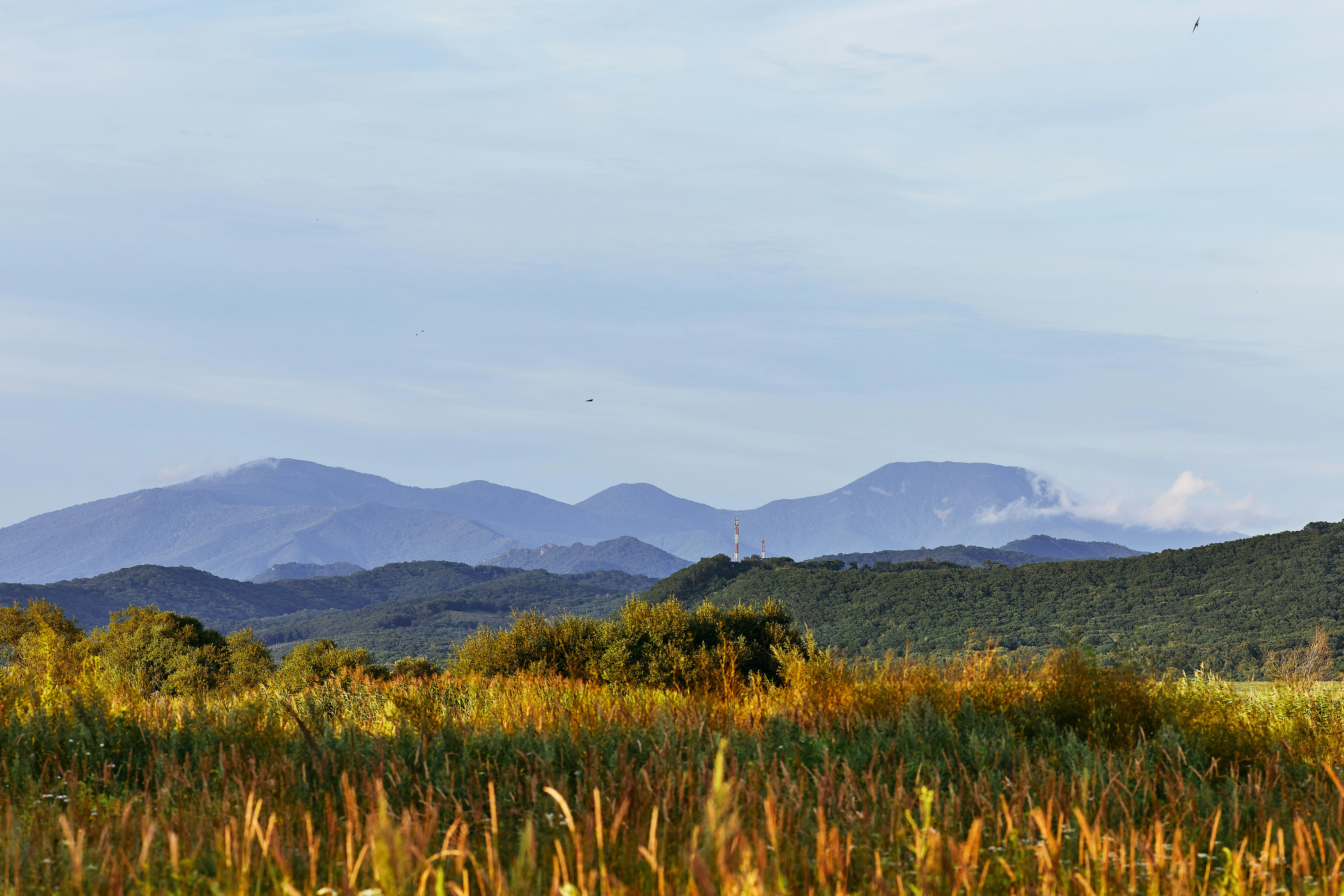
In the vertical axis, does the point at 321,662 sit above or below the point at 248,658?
below

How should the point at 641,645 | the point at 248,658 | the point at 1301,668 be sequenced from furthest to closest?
the point at 248,658, the point at 641,645, the point at 1301,668

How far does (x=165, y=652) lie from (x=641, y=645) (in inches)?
1093

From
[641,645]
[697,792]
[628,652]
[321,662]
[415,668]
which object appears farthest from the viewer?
[321,662]

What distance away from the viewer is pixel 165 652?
37.3 metres

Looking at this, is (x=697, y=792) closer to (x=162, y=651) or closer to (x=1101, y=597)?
(x=162, y=651)

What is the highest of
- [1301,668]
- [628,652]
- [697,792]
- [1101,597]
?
[697,792]

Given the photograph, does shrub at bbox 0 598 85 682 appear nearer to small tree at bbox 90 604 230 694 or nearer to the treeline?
small tree at bbox 90 604 230 694

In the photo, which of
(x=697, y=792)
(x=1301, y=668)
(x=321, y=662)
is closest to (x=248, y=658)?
(x=321, y=662)

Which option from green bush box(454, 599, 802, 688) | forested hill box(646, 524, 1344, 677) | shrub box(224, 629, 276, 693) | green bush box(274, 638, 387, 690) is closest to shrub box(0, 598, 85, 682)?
shrub box(224, 629, 276, 693)

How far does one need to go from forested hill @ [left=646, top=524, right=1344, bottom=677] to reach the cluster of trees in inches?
2284

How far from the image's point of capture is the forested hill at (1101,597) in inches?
3664

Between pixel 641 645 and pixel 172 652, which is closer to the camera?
pixel 641 645

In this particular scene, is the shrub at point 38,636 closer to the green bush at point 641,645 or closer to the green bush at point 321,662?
the green bush at point 321,662

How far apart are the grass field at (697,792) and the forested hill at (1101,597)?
80.8 metres
